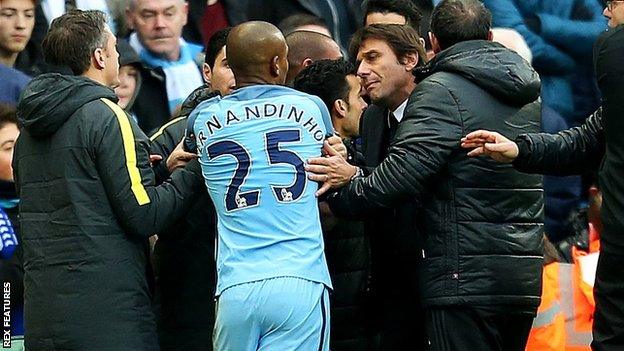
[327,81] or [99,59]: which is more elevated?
[99,59]

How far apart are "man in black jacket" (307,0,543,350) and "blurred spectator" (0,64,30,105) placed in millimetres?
2446

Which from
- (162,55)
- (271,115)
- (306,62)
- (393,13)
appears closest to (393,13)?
(393,13)

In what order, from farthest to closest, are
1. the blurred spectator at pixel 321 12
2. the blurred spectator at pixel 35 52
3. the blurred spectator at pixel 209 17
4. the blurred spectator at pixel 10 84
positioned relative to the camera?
the blurred spectator at pixel 321 12 → the blurred spectator at pixel 209 17 → the blurred spectator at pixel 35 52 → the blurred spectator at pixel 10 84

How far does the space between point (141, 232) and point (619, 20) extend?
2365 millimetres

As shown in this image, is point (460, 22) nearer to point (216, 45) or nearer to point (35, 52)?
point (216, 45)

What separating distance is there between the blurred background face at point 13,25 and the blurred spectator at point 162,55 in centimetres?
79

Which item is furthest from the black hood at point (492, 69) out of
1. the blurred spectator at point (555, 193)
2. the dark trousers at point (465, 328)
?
the blurred spectator at point (555, 193)

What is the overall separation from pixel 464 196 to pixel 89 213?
1715 millimetres

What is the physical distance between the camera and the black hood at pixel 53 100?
703 centimetres

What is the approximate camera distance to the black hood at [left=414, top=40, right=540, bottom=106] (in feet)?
23.4

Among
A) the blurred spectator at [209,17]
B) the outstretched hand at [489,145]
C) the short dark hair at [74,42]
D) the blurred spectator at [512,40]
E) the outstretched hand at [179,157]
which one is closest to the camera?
the outstretched hand at [489,145]

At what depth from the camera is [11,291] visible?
7820 millimetres

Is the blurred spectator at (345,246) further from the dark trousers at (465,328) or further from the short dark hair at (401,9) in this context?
the short dark hair at (401,9)

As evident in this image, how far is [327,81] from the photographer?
7711 millimetres
